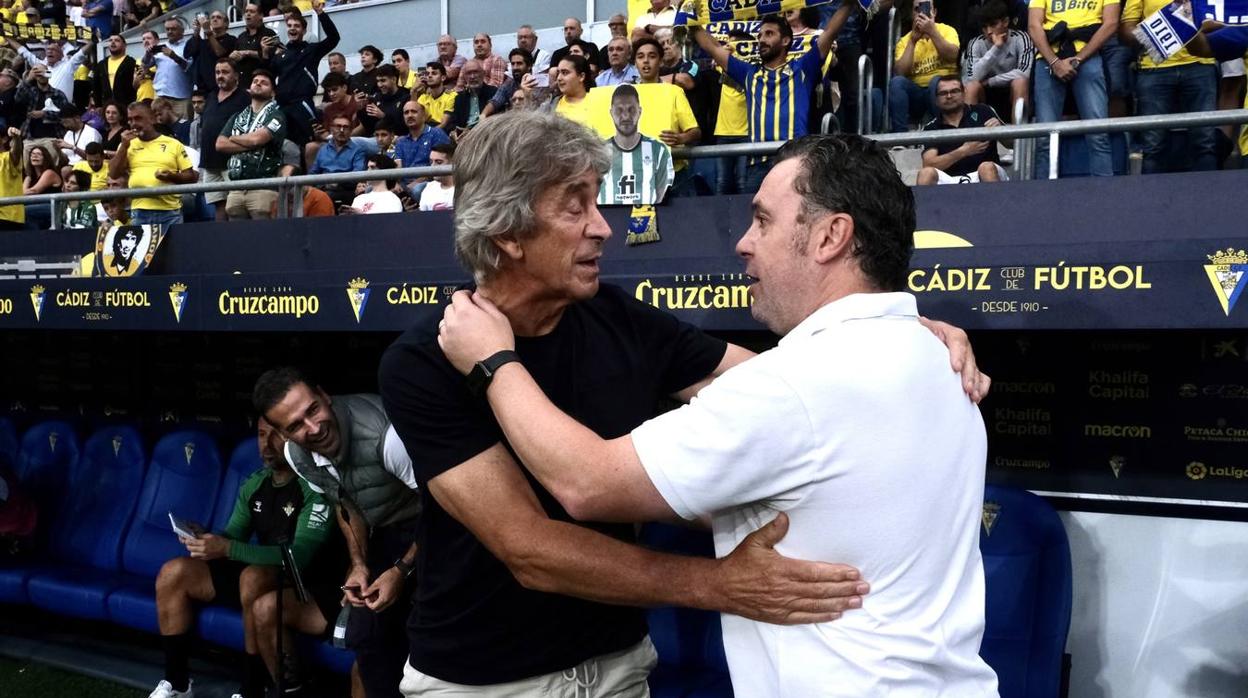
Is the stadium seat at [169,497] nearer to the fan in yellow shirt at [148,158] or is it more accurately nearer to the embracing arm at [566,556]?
the fan in yellow shirt at [148,158]

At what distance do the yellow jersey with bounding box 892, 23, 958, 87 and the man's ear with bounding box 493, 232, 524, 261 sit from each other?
17.1 ft

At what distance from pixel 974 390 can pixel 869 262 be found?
0.91 feet

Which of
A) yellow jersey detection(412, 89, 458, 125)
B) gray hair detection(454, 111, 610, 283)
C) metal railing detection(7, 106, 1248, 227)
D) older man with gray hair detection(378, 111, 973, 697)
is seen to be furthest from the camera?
yellow jersey detection(412, 89, 458, 125)

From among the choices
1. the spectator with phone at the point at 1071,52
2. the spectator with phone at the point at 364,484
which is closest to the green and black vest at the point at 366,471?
the spectator with phone at the point at 364,484

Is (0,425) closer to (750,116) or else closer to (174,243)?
(174,243)

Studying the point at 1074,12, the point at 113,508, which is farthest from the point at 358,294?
the point at 1074,12

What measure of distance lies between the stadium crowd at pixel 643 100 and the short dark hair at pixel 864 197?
3.02 ft

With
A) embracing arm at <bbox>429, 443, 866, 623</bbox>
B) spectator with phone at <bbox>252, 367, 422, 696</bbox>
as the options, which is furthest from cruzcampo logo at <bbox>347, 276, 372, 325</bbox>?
embracing arm at <bbox>429, 443, 866, 623</bbox>

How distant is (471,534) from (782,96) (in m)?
3.98

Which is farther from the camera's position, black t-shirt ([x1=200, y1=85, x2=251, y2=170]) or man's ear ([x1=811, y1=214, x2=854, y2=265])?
black t-shirt ([x1=200, y1=85, x2=251, y2=170])

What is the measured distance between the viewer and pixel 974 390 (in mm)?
1741

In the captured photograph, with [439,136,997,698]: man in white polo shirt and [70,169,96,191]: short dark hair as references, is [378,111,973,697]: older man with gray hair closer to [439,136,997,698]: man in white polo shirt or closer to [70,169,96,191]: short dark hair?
[439,136,997,698]: man in white polo shirt

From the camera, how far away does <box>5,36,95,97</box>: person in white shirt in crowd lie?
45.0ft

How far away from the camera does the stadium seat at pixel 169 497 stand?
6301mm
